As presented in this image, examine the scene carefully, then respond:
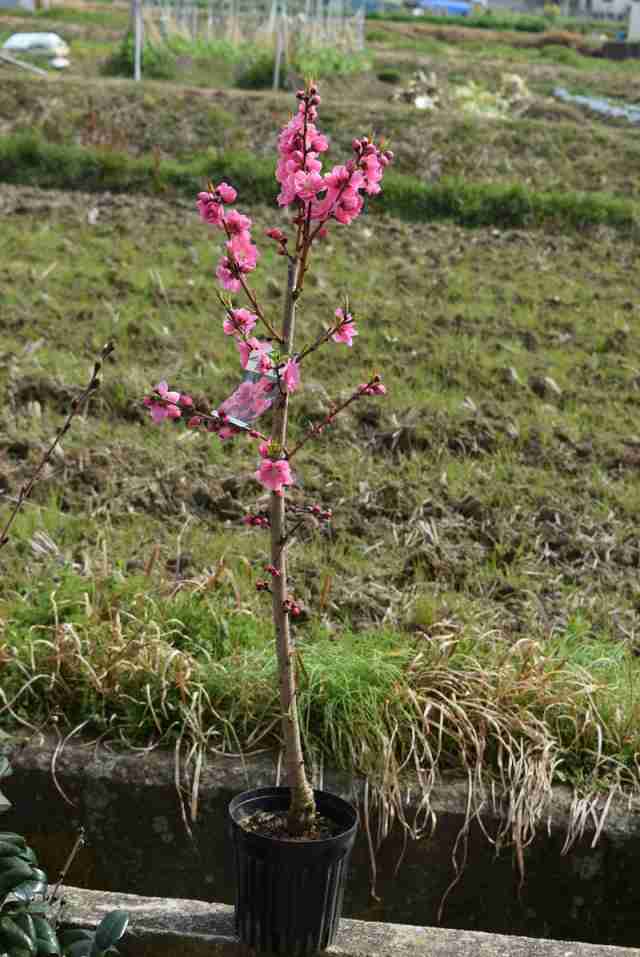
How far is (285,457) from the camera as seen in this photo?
228 centimetres

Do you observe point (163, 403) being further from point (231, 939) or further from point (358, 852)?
point (358, 852)

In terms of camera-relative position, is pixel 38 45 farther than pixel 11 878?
Yes

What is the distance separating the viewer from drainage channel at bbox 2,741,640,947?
2.82 metres

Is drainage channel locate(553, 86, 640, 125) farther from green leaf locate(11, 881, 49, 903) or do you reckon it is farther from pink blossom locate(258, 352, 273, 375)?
green leaf locate(11, 881, 49, 903)

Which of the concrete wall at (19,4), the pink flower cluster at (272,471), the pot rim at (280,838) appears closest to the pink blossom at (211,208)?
the pink flower cluster at (272,471)

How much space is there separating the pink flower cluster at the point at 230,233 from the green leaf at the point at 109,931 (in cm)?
108

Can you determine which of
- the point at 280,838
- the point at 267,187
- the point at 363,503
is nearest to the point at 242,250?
the point at 280,838

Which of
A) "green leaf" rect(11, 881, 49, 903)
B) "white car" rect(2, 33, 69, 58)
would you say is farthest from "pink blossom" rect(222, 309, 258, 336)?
"white car" rect(2, 33, 69, 58)

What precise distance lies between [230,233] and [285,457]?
0.39 m

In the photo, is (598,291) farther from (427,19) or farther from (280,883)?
(427,19)

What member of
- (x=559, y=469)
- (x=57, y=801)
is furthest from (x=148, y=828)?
(x=559, y=469)

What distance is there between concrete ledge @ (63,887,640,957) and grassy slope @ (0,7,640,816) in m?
0.48

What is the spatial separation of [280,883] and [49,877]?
0.76m

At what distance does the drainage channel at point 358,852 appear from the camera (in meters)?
2.82
